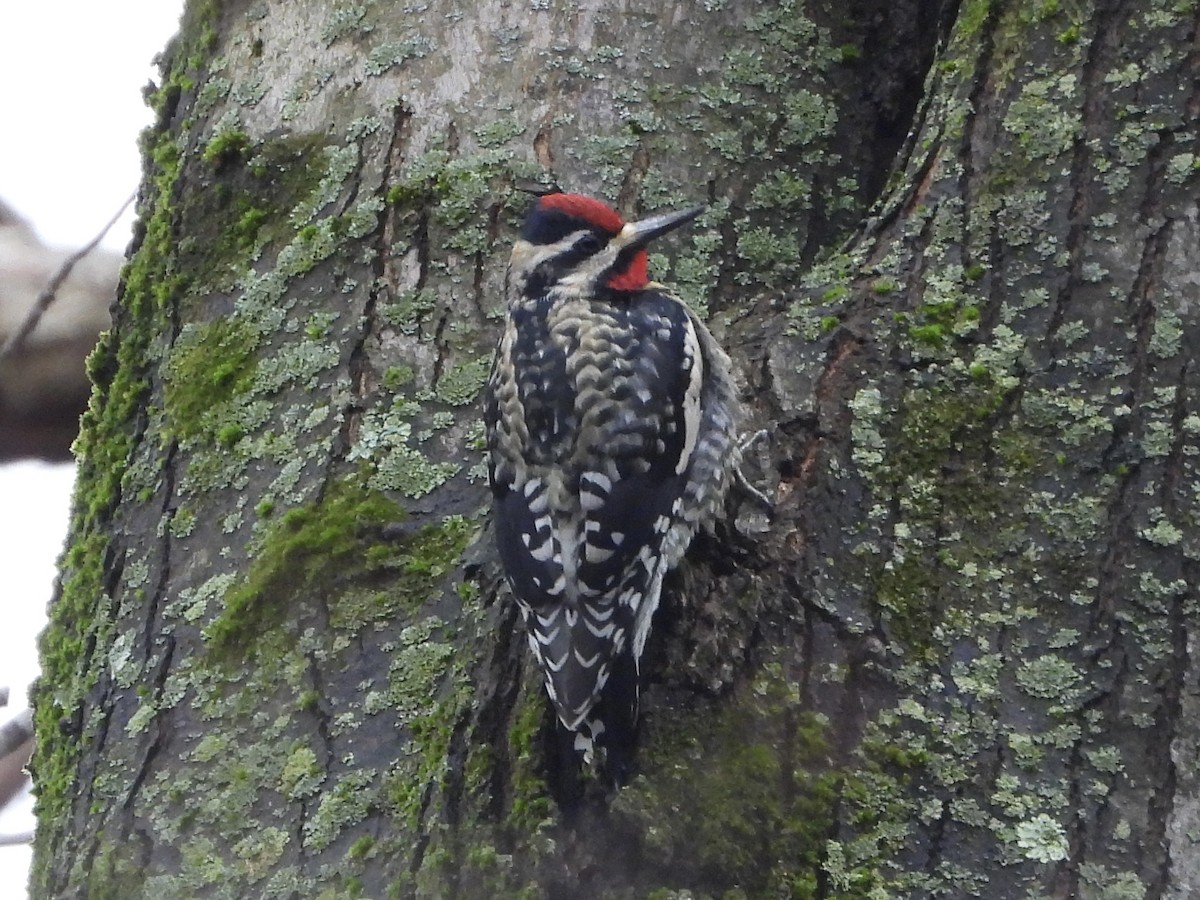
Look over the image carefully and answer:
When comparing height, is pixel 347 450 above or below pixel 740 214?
below

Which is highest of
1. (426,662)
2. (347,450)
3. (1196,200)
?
(1196,200)

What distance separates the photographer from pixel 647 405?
2445 millimetres

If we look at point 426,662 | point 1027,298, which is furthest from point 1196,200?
point 426,662

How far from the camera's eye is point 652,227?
2.49 metres

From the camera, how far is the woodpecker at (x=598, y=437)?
2041 millimetres

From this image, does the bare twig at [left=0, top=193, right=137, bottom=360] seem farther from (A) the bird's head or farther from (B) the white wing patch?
(B) the white wing patch

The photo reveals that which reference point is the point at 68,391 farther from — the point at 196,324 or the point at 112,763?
the point at 112,763

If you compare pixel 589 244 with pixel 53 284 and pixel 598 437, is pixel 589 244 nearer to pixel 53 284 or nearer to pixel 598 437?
pixel 598 437

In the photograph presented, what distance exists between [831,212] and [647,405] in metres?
0.61

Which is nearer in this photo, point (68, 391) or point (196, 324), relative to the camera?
point (196, 324)

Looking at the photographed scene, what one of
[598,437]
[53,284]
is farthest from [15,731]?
[598,437]

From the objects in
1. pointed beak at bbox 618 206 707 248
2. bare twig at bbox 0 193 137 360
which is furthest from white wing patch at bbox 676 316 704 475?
bare twig at bbox 0 193 137 360

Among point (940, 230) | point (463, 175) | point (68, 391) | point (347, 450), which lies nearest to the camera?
point (940, 230)

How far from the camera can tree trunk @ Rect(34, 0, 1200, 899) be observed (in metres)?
1.76
